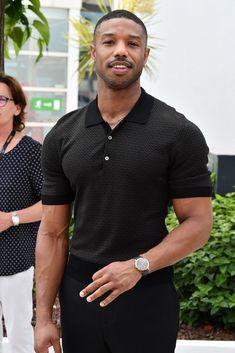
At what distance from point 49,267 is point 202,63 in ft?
19.3

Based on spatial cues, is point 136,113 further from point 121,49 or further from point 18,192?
point 18,192

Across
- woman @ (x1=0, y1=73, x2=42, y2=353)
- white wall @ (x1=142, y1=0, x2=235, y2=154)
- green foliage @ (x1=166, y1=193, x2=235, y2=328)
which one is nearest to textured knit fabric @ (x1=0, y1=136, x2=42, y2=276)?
woman @ (x1=0, y1=73, x2=42, y2=353)

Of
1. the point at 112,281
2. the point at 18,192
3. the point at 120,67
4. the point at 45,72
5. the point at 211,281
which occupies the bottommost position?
the point at 211,281

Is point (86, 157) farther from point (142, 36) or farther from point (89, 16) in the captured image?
point (89, 16)

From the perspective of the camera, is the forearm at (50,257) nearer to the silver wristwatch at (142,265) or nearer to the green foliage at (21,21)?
the silver wristwatch at (142,265)

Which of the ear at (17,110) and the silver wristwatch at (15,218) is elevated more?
the ear at (17,110)

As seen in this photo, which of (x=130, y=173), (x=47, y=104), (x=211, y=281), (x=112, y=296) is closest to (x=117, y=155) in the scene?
(x=130, y=173)

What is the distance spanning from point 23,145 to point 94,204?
1075 millimetres

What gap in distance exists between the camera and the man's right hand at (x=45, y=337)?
1979mm

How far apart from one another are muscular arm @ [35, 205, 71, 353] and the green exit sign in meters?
7.78

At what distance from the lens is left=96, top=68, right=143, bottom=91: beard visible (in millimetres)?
1792

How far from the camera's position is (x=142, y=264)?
1711 mm

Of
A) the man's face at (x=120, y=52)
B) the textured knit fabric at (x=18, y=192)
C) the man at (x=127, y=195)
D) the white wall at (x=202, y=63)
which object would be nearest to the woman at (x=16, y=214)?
the textured knit fabric at (x=18, y=192)

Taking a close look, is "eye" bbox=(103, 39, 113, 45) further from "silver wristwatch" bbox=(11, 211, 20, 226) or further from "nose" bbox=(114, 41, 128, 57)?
"silver wristwatch" bbox=(11, 211, 20, 226)
